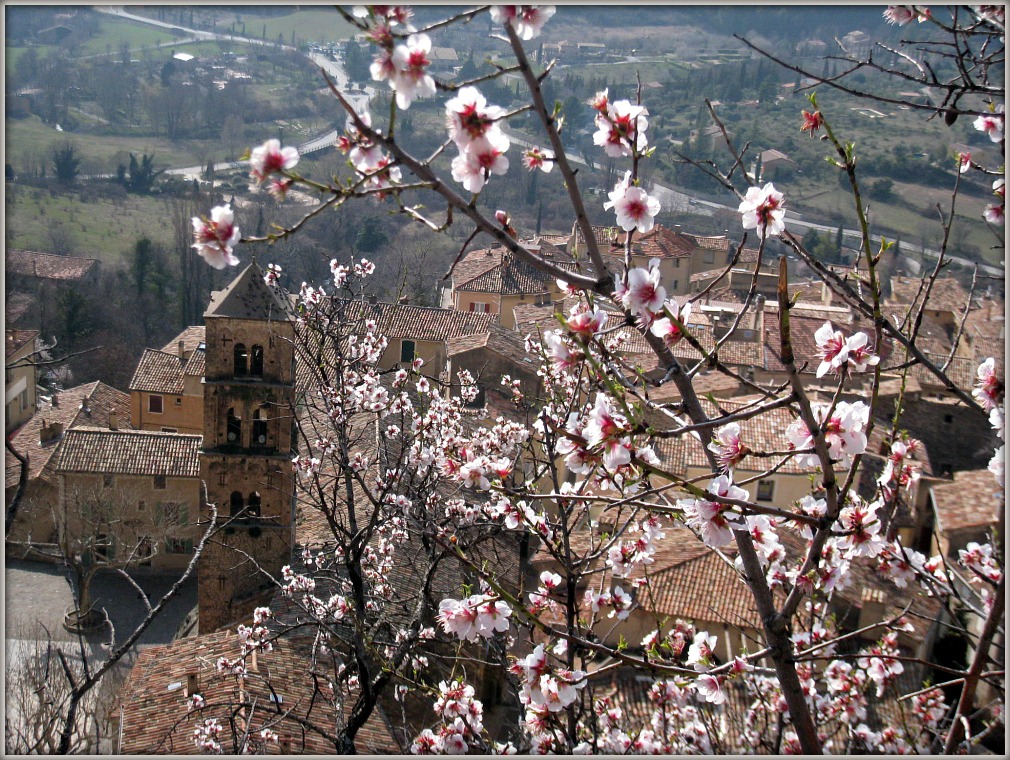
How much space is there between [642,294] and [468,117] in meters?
0.76

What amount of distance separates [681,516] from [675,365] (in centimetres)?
54

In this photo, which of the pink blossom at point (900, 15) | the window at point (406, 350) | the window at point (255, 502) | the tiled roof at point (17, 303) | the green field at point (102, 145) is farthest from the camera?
the green field at point (102, 145)

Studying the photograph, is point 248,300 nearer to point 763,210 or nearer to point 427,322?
point 763,210

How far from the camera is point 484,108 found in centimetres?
290

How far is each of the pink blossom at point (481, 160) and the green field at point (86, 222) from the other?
5522 cm

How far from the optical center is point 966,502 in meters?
18.2

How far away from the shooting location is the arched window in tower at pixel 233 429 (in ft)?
52.3

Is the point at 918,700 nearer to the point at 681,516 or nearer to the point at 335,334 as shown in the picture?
the point at 681,516

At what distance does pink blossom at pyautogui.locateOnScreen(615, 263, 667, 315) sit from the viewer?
121 inches

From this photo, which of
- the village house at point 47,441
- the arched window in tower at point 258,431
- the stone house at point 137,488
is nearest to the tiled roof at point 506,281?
the village house at point 47,441

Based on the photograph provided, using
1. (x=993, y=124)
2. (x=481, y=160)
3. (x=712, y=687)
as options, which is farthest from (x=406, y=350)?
(x=481, y=160)

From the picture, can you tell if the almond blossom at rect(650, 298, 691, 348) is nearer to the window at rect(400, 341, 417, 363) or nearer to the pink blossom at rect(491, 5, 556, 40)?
the pink blossom at rect(491, 5, 556, 40)

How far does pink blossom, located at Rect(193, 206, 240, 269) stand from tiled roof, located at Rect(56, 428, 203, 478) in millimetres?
22754

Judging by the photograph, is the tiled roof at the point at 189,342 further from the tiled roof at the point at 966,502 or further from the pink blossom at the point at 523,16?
the pink blossom at the point at 523,16
